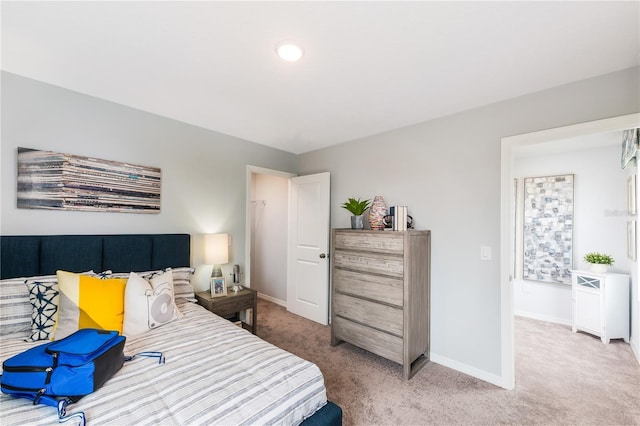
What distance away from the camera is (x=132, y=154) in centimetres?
247

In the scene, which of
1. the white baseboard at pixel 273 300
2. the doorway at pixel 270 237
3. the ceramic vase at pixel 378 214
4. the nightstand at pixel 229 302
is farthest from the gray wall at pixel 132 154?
the ceramic vase at pixel 378 214

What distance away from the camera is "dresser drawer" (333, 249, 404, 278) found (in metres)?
2.40

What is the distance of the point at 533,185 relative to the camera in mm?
3885

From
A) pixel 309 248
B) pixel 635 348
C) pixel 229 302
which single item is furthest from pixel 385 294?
pixel 635 348

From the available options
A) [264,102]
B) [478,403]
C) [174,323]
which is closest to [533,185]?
[478,403]

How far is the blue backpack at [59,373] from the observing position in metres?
1.07

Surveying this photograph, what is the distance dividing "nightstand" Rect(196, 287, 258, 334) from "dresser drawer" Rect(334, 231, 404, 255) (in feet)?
3.73

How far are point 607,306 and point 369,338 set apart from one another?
9.22 feet

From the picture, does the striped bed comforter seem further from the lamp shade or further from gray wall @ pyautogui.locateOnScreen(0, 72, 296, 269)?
the lamp shade

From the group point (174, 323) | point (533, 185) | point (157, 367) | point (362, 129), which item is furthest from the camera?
point (533, 185)

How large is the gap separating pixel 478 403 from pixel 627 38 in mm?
2533

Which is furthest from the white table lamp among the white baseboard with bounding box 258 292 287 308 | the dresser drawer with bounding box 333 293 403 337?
the white baseboard with bounding box 258 292 287 308

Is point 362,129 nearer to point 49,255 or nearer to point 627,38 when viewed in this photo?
point 627,38

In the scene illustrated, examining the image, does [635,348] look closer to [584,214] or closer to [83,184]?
[584,214]
